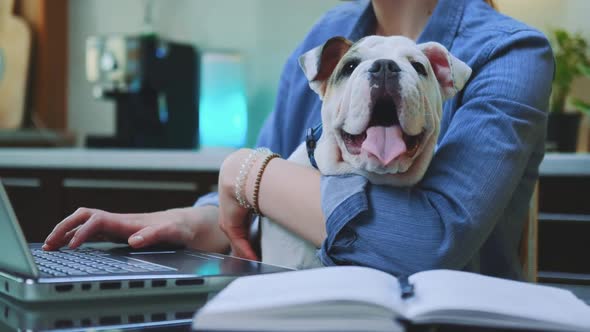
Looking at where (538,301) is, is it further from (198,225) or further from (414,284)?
(198,225)

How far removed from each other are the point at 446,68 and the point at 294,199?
0.25 metres

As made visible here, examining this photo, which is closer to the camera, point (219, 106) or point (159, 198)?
point (159, 198)

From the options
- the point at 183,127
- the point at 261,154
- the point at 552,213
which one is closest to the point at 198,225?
the point at 261,154

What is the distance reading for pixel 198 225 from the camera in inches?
45.0

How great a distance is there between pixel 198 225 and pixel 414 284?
576mm

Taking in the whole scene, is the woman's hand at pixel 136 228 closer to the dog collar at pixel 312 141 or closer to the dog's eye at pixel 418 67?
the dog collar at pixel 312 141

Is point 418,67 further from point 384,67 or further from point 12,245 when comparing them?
point 12,245

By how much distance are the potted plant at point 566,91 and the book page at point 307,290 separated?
175 cm

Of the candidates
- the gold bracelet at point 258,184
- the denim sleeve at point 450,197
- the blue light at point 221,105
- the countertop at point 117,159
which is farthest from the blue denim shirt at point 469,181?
the blue light at point 221,105

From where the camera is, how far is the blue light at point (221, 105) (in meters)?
2.73

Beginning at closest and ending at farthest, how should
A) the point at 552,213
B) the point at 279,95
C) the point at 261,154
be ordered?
the point at 261,154
the point at 279,95
the point at 552,213

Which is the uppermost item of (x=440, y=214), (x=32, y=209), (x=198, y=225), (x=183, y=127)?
(x=440, y=214)

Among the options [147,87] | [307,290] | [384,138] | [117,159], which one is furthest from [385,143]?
[147,87]

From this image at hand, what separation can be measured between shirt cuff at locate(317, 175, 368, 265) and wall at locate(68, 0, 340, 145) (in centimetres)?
206
